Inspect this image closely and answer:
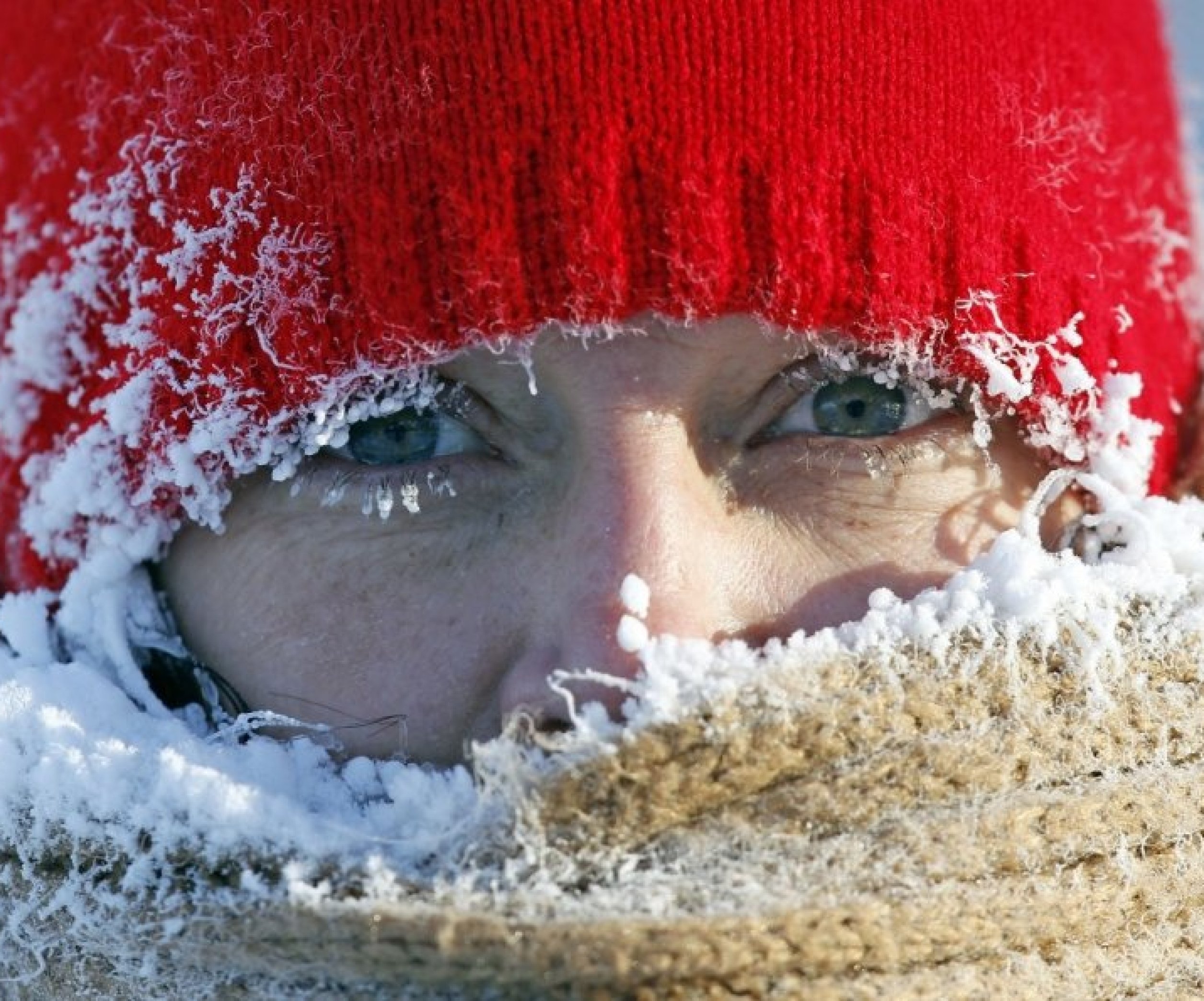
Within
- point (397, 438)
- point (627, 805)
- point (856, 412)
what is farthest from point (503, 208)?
point (627, 805)

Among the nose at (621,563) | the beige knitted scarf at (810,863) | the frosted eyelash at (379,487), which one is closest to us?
the beige knitted scarf at (810,863)

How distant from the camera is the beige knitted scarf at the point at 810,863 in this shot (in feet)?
3.46

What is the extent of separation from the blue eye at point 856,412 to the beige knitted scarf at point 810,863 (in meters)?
0.23

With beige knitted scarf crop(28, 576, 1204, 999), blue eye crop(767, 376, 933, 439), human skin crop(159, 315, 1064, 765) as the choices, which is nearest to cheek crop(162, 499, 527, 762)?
human skin crop(159, 315, 1064, 765)

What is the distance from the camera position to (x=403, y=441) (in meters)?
1.34

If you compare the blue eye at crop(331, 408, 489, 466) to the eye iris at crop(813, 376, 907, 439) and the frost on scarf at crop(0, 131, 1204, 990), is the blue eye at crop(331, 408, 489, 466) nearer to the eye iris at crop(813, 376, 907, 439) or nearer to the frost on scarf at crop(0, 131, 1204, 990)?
the frost on scarf at crop(0, 131, 1204, 990)

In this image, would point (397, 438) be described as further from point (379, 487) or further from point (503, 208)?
point (503, 208)

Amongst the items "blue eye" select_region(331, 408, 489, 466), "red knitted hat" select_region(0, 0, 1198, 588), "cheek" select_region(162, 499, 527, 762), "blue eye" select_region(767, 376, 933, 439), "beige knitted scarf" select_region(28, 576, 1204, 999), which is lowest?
"beige knitted scarf" select_region(28, 576, 1204, 999)

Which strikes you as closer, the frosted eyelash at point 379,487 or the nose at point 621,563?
the nose at point 621,563

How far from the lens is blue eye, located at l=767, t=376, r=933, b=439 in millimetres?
1320

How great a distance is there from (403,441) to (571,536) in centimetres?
20

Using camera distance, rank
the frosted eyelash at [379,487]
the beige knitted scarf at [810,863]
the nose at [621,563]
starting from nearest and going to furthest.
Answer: the beige knitted scarf at [810,863], the nose at [621,563], the frosted eyelash at [379,487]

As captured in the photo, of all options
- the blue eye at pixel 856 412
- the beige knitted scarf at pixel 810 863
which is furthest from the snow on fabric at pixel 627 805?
the blue eye at pixel 856 412

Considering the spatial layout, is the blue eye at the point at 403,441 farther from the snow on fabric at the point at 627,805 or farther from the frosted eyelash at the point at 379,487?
the snow on fabric at the point at 627,805
